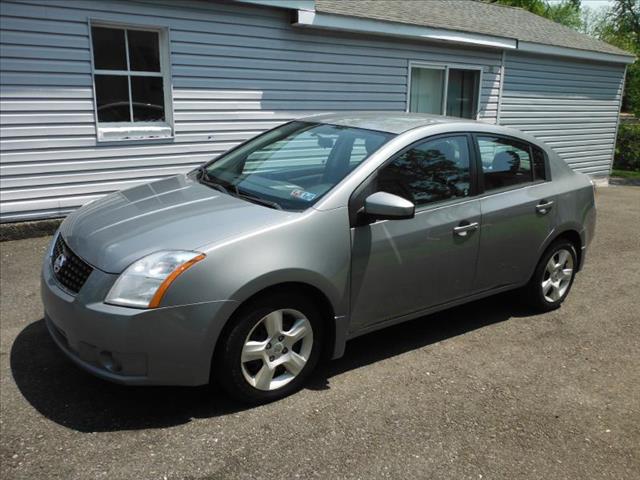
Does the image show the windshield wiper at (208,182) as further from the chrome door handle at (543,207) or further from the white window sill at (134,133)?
the white window sill at (134,133)

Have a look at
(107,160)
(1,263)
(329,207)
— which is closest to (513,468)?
(329,207)

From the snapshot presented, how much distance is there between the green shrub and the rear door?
16.6 meters

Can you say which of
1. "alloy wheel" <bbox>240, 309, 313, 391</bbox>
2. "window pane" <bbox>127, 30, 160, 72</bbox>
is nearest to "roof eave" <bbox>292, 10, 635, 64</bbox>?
"window pane" <bbox>127, 30, 160, 72</bbox>

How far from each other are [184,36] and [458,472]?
253 inches

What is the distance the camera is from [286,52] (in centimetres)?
830

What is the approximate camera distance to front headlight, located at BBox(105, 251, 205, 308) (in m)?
2.79

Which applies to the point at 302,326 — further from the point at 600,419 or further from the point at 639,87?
the point at 639,87

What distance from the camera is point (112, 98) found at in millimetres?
7168

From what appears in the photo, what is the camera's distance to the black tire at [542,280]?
15.1ft

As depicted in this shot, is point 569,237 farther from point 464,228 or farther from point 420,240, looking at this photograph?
point 420,240

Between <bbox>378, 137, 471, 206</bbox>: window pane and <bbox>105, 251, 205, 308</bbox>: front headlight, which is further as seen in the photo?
<bbox>378, 137, 471, 206</bbox>: window pane

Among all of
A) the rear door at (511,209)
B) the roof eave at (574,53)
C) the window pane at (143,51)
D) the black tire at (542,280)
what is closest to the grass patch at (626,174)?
the roof eave at (574,53)

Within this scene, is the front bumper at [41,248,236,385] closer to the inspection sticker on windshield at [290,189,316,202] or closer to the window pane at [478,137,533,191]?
the inspection sticker on windshield at [290,189,316,202]

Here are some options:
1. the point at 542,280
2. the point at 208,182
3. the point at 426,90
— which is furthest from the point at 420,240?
the point at 426,90
